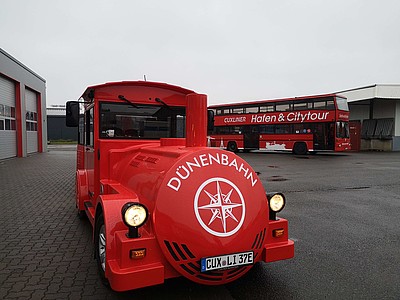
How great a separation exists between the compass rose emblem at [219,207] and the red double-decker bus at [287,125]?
19.8 m

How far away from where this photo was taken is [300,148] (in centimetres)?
2270

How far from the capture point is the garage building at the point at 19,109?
1800 cm

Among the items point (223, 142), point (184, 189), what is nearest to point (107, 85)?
point (184, 189)

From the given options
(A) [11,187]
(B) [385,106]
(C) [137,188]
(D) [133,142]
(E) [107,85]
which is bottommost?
(A) [11,187]

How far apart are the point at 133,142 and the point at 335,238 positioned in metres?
3.37

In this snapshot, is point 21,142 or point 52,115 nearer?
point 21,142

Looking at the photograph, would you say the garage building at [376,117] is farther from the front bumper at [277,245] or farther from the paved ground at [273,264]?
the front bumper at [277,245]

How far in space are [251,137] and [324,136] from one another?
217 inches

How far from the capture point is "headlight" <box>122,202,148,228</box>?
2.67m

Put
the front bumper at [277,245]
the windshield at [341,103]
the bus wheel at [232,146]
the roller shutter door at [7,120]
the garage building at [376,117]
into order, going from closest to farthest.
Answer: the front bumper at [277,245] < the roller shutter door at [7,120] < the windshield at [341,103] < the garage building at [376,117] < the bus wheel at [232,146]

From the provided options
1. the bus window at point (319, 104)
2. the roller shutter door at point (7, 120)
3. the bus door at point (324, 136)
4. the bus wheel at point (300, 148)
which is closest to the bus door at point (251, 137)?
the bus wheel at point (300, 148)

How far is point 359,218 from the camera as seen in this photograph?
237 inches

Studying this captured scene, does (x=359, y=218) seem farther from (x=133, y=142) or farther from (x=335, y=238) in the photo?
(x=133, y=142)

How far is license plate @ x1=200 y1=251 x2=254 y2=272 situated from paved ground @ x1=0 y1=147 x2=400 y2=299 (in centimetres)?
49
